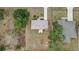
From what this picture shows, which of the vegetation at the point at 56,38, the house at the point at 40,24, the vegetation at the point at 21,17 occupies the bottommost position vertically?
the vegetation at the point at 56,38

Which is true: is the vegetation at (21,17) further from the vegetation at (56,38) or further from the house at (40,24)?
the vegetation at (56,38)

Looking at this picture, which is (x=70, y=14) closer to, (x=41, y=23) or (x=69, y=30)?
(x=69, y=30)

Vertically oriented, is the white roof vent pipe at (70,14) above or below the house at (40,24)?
above

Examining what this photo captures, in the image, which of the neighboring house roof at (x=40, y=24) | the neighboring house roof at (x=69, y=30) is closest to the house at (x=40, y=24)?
the neighboring house roof at (x=40, y=24)

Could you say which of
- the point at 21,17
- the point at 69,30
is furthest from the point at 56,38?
the point at 21,17

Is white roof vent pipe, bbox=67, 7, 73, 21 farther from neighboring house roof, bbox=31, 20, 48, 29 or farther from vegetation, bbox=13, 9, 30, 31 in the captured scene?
vegetation, bbox=13, 9, 30, 31

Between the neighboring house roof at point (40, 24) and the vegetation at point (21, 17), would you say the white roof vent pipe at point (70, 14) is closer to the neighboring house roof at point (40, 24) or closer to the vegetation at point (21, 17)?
the neighboring house roof at point (40, 24)

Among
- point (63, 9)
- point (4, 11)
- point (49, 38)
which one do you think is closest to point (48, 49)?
point (49, 38)
